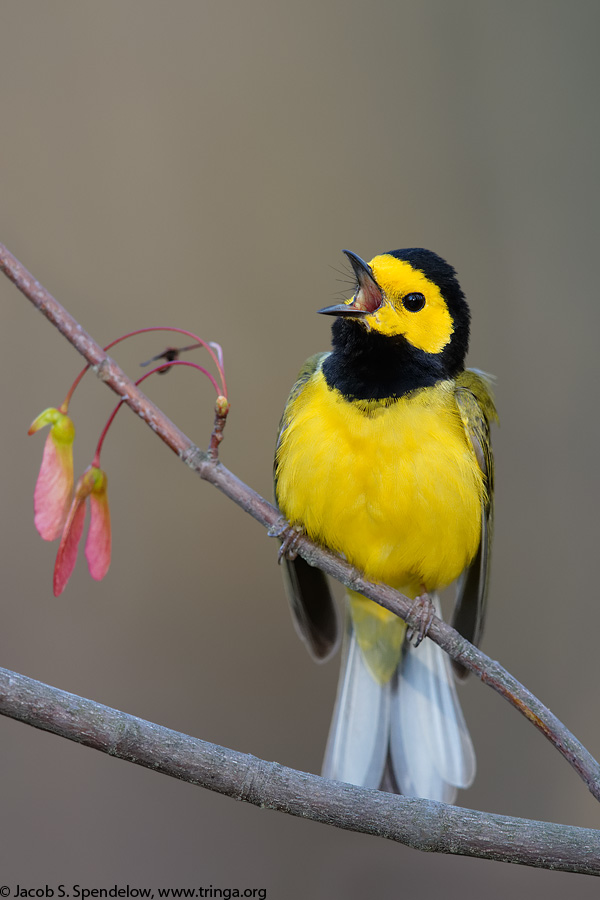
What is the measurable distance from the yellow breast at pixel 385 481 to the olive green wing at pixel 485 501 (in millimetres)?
48

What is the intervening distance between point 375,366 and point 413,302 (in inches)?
7.6

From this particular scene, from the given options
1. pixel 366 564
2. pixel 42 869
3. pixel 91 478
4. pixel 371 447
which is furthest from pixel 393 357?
pixel 42 869

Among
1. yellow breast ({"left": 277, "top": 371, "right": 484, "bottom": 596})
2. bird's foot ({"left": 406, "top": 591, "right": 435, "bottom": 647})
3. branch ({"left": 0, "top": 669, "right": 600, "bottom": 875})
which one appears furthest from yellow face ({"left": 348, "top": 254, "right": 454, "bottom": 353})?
branch ({"left": 0, "top": 669, "right": 600, "bottom": 875})

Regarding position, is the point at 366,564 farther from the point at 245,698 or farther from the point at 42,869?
the point at 42,869

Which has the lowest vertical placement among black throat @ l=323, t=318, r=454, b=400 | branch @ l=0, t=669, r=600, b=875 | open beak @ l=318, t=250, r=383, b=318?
branch @ l=0, t=669, r=600, b=875

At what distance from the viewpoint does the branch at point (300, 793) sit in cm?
129

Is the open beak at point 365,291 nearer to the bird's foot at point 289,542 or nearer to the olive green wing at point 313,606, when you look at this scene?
the olive green wing at point 313,606

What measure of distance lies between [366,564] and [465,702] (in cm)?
176

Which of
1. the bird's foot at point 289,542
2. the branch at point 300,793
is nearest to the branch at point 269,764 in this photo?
the branch at point 300,793

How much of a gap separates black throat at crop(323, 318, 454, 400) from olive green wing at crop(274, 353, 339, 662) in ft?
0.89

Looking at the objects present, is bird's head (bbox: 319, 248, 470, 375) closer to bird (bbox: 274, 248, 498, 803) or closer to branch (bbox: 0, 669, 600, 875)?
bird (bbox: 274, 248, 498, 803)

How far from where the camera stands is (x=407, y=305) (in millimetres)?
2162

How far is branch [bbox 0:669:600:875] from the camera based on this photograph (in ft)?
4.24

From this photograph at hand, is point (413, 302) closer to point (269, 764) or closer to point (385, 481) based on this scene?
point (385, 481)
